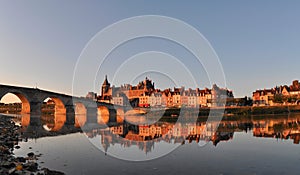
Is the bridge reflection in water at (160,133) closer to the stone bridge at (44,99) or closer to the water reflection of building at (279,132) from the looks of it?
the water reflection of building at (279,132)

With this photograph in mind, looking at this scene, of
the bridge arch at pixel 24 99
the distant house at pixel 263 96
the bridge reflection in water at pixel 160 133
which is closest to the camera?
the bridge reflection in water at pixel 160 133

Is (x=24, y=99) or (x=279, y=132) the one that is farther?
(x=24, y=99)

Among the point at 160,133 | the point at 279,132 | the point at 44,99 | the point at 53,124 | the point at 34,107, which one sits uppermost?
the point at 44,99

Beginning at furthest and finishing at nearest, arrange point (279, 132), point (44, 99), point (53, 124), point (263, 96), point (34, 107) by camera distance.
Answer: point (263, 96), point (44, 99), point (34, 107), point (53, 124), point (279, 132)

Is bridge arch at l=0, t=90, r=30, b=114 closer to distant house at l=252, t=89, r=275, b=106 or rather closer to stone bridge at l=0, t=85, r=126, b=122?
stone bridge at l=0, t=85, r=126, b=122

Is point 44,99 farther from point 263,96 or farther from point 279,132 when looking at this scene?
point 263,96

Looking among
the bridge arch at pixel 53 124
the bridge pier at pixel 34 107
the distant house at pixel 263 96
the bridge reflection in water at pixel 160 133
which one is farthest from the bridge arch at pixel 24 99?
the distant house at pixel 263 96

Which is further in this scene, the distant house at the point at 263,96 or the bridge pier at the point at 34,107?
the distant house at the point at 263,96

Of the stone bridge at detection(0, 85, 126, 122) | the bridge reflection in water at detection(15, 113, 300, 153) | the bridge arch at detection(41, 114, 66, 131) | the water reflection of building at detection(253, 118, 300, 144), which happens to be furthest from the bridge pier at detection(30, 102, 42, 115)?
the water reflection of building at detection(253, 118, 300, 144)

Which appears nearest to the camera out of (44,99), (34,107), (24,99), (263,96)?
(24,99)

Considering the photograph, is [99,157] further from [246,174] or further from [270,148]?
[270,148]

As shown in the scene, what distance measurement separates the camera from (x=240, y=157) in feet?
59.6

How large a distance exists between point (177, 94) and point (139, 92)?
24.9 metres

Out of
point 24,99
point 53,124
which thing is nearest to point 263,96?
point 24,99
